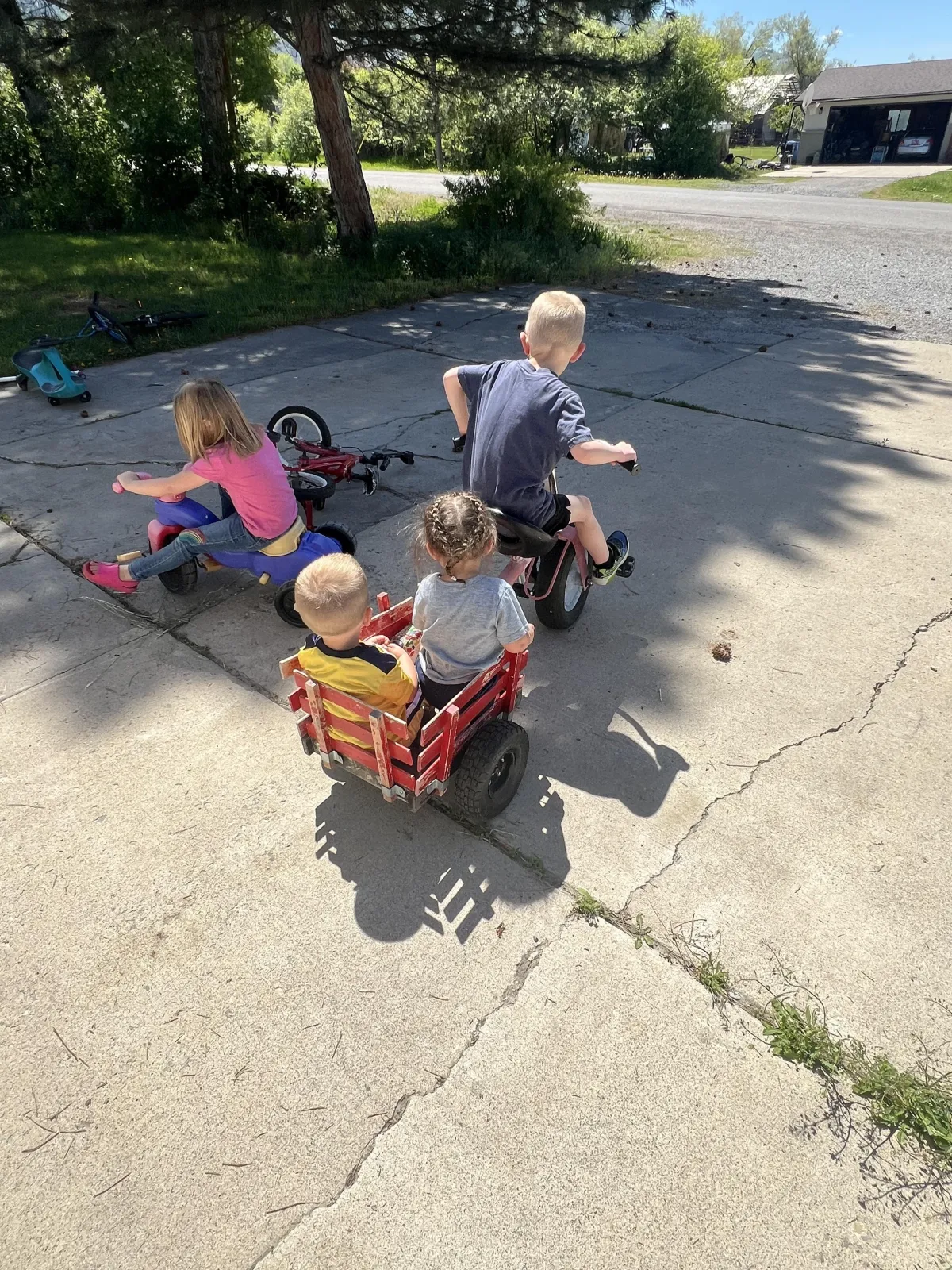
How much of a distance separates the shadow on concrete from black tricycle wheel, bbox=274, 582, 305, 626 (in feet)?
3.75

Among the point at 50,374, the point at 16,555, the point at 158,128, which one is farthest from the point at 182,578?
the point at 158,128

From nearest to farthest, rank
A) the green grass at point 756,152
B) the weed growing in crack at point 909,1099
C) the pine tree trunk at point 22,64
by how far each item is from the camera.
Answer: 1. the weed growing in crack at point 909,1099
2. the pine tree trunk at point 22,64
3. the green grass at point 756,152

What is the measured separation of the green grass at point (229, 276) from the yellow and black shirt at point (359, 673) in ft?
21.9

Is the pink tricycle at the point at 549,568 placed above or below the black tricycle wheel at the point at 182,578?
above

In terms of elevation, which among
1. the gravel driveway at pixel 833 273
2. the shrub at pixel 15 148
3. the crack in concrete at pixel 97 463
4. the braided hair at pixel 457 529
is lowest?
the gravel driveway at pixel 833 273

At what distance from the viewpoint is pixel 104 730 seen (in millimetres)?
3049

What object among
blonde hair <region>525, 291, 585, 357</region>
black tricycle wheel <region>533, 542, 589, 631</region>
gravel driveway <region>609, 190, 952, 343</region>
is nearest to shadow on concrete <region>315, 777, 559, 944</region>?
black tricycle wheel <region>533, 542, 589, 631</region>

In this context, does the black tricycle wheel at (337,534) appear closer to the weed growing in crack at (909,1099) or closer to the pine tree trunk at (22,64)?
the weed growing in crack at (909,1099)

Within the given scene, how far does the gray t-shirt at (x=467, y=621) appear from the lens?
8.27 feet

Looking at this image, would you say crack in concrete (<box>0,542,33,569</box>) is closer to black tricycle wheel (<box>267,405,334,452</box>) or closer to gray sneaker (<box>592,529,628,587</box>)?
black tricycle wheel (<box>267,405,334,452</box>)

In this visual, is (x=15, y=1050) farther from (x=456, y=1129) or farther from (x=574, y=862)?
(x=574, y=862)

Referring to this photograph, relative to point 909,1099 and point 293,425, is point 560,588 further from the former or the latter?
point 293,425

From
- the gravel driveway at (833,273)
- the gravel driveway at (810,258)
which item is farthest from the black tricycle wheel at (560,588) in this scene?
the gravel driveway at (833,273)

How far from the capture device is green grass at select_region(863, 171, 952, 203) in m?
26.0
